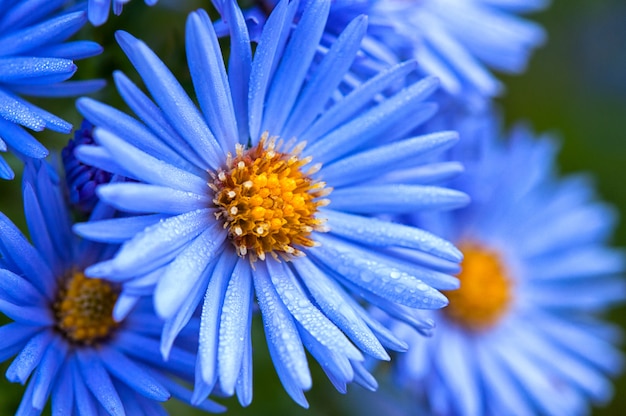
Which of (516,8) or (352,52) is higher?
(516,8)

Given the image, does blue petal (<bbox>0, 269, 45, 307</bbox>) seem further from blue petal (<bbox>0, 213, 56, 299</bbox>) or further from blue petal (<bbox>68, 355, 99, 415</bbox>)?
blue petal (<bbox>68, 355, 99, 415</bbox>)

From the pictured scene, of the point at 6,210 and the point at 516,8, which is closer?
the point at 6,210

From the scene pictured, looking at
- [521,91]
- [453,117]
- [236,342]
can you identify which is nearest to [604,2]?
[521,91]

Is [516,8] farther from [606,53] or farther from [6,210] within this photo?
[606,53]

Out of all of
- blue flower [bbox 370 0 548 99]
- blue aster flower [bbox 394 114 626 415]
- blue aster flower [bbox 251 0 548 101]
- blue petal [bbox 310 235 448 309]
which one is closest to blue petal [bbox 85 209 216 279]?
blue petal [bbox 310 235 448 309]

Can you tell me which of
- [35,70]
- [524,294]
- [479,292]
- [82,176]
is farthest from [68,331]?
[524,294]

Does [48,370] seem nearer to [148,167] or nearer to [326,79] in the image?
[148,167]

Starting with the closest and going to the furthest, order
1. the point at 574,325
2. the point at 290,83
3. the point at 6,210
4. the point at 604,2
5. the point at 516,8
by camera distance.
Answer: the point at 290,83
the point at 6,210
the point at 516,8
the point at 574,325
the point at 604,2
